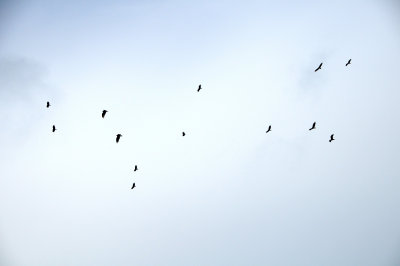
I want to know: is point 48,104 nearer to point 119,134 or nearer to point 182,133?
point 119,134

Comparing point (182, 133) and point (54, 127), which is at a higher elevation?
point (182, 133)

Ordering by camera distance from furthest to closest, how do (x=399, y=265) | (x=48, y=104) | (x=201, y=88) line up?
(x=399, y=265) → (x=201, y=88) → (x=48, y=104)

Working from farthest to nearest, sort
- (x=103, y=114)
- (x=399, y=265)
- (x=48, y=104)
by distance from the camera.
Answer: (x=399, y=265) → (x=48, y=104) → (x=103, y=114)

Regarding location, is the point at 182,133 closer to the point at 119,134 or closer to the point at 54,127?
the point at 119,134

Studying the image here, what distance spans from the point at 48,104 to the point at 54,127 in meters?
3.60

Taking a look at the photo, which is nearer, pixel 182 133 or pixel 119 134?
pixel 119 134

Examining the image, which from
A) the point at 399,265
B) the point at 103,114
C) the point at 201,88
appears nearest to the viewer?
the point at 103,114

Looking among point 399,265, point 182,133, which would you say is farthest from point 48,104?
point 399,265

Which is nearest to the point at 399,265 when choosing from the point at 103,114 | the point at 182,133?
the point at 182,133

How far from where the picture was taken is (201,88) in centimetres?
3841

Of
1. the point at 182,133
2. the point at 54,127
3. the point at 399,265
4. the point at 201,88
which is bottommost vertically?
the point at 399,265

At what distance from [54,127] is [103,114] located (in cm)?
1011

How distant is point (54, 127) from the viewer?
124 feet

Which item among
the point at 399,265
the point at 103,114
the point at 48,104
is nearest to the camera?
the point at 103,114
